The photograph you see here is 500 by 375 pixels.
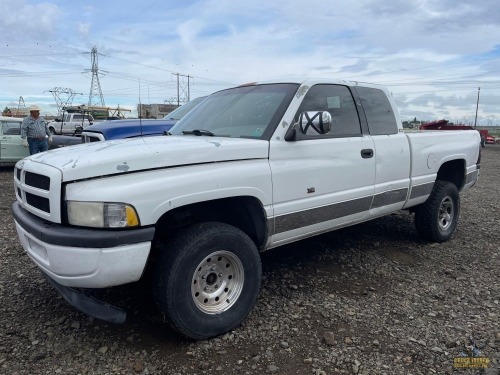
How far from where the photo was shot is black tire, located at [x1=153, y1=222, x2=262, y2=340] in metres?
2.83

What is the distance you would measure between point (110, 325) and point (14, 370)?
73cm

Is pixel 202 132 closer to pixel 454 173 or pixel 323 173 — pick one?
pixel 323 173

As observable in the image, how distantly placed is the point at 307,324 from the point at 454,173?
3526mm

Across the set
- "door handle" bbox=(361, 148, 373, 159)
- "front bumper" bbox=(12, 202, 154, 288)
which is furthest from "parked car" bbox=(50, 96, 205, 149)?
"front bumper" bbox=(12, 202, 154, 288)

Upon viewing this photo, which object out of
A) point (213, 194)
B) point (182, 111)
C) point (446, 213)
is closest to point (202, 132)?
point (213, 194)

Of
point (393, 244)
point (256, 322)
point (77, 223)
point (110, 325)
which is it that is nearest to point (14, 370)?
point (110, 325)

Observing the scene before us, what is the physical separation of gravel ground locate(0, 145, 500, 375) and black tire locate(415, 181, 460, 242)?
1.11ft

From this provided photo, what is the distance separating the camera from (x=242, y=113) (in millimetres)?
3844

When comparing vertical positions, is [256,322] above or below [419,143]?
below

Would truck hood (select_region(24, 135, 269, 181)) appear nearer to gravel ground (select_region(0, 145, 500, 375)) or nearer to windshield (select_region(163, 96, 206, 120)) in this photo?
gravel ground (select_region(0, 145, 500, 375))

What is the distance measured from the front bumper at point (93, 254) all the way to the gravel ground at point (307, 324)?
25.2 inches

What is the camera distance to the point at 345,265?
4.62m

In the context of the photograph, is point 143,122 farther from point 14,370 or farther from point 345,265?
point 14,370

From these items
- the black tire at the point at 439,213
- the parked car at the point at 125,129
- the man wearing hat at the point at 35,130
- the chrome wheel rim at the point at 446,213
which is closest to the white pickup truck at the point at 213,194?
the black tire at the point at 439,213
